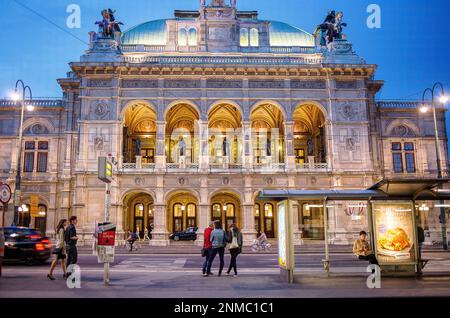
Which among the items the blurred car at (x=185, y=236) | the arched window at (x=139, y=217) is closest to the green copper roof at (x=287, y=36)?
the blurred car at (x=185, y=236)

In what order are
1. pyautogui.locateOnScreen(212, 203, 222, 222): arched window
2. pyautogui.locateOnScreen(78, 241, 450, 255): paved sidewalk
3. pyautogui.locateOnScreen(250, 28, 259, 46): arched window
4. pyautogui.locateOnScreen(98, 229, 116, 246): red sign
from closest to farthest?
pyautogui.locateOnScreen(98, 229, 116, 246): red sign, pyautogui.locateOnScreen(78, 241, 450, 255): paved sidewalk, pyautogui.locateOnScreen(212, 203, 222, 222): arched window, pyautogui.locateOnScreen(250, 28, 259, 46): arched window

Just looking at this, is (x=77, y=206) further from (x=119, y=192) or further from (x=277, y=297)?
(x=277, y=297)

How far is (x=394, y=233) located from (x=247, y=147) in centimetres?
2308

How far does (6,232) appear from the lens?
1795cm

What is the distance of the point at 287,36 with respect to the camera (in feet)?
146

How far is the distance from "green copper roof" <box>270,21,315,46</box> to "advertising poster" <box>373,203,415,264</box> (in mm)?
32738

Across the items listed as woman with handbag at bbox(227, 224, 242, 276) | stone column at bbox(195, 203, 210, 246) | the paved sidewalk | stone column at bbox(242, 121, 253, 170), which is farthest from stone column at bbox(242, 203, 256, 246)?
woman with handbag at bbox(227, 224, 242, 276)

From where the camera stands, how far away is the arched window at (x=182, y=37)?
138 ft

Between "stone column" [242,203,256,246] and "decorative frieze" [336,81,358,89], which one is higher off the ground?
"decorative frieze" [336,81,358,89]

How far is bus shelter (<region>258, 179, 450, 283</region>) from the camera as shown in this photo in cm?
1342

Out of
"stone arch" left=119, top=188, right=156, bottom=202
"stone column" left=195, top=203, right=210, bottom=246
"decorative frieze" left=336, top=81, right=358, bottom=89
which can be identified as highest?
"decorative frieze" left=336, top=81, right=358, bottom=89

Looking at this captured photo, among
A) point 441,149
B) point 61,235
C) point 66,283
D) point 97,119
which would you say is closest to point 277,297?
point 66,283

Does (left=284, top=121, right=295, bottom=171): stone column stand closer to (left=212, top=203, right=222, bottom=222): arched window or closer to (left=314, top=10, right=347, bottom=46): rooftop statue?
(left=212, top=203, right=222, bottom=222): arched window

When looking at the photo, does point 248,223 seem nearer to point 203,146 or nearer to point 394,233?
point 203,146
